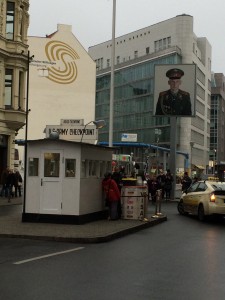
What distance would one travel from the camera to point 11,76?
113ft

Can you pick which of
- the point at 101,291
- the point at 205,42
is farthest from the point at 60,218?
the point at 205,42

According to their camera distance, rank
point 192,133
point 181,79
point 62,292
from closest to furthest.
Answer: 1. point 62,292
2. point 181,79
3. point 192,133

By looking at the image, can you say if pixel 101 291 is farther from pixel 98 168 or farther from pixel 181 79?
pixel 181 79

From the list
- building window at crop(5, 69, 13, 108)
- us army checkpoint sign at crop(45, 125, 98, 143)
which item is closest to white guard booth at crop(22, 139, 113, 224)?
us army checkpoint sign at crop(45, 125, 98, 143)

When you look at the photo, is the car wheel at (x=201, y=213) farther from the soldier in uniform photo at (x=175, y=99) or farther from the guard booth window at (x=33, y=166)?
the soldier in uniform photo at (x=175, y=99)

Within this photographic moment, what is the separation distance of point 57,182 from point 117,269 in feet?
22.8

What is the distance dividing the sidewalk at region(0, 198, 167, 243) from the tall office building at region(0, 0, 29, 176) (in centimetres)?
1757

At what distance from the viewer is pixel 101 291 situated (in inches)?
279

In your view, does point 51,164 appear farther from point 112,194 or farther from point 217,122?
point 217,122

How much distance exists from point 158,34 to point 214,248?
95.5 metres

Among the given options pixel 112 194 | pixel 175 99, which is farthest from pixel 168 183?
pixel 112 194

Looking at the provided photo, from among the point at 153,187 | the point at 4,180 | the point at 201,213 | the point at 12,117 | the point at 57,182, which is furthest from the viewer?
the point at 12,117

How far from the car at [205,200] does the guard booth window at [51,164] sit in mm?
5977

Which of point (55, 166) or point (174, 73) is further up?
point (174, 73)
